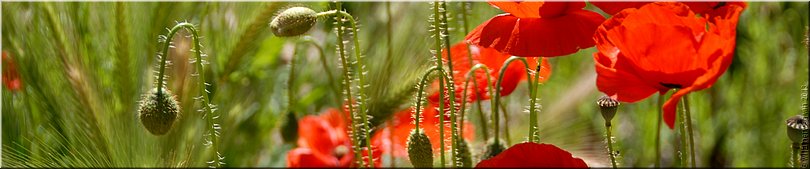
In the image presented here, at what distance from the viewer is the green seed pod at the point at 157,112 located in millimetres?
845

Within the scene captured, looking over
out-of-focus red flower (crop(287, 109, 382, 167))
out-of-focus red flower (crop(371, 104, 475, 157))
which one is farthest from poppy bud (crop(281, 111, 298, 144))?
out-of-focus red flower (crop(371, 104, 475, 157))

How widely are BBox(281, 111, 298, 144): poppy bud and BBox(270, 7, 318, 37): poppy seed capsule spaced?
0.51 m

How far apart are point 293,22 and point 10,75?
479 mm

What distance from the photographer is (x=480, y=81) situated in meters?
1.04

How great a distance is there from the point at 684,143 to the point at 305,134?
62cm

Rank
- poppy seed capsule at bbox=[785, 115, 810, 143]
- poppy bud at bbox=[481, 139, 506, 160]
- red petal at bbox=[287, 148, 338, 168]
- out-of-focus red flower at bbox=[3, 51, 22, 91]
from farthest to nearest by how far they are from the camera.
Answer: red petal at bbox=[287, 148, 338, 168] < out-of-focus red flower at bbox=[3, 51, 22, 91] < poppy bud at bbox=[481, 139, 506, 160] < poppy seed capsule at bbox=[785, 115, 810, 143]

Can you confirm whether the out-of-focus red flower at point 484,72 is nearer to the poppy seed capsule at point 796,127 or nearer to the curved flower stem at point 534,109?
the curved flower stem at point 534,109

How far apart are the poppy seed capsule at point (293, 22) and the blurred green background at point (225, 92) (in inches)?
6.9

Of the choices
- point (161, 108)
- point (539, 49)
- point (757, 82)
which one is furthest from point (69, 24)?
point (757, 82)

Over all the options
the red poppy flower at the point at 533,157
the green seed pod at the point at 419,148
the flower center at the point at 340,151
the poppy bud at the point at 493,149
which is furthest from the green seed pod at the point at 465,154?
the flower center at the point at 340,151

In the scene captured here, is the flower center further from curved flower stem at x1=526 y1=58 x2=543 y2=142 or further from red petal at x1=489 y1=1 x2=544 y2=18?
red petal at x1=489 y1=1 x2=544 y2=18

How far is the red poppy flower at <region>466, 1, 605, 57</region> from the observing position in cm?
74

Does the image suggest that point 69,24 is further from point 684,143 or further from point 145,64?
point 684,143

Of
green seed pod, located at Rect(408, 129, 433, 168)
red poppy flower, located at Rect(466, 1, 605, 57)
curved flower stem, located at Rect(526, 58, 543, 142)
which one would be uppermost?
red poppy flower, located at Rect(466, 1, 605, 57)
